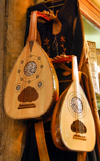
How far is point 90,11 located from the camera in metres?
2.30

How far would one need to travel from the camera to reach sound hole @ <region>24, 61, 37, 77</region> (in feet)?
4.38

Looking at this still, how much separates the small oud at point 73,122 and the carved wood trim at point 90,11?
1.07 m

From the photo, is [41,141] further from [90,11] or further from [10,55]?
[90,11]

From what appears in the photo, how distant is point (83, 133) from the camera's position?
4.04 feet

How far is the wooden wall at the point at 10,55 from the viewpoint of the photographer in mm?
1380

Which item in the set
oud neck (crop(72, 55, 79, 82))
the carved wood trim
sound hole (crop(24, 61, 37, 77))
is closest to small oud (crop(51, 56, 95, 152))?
oud neck (crop(72, 55, 79, 82))

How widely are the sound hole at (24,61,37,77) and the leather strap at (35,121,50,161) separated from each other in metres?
0.28

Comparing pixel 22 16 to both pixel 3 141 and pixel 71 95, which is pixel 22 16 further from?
pixel 3 141

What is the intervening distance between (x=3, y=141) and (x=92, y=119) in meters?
0.53

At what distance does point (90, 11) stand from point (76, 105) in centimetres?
134

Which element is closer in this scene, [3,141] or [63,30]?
[3,141]

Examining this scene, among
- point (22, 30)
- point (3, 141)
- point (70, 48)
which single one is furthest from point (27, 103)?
point (22, 30)

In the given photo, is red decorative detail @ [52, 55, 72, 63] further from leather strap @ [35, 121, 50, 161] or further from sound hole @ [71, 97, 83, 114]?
leather strap @ [35, 121, 50, 161]

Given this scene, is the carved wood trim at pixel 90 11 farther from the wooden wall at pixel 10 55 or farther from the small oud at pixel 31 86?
the small oud at pixel 31 86
